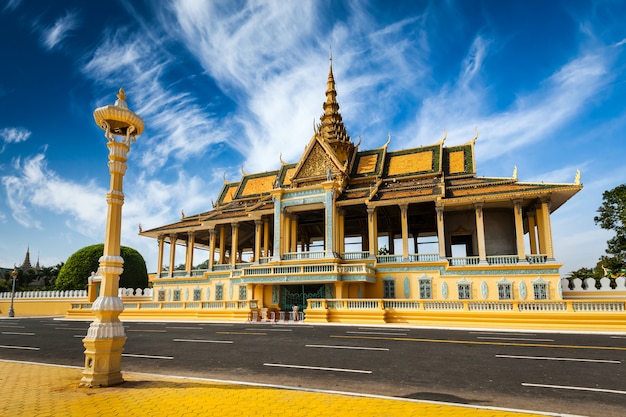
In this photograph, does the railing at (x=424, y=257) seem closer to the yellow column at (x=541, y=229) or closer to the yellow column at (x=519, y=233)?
the yellow column at (x=519, y=233)

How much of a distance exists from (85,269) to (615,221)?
170ft

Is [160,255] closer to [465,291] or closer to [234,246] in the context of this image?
[234,246]

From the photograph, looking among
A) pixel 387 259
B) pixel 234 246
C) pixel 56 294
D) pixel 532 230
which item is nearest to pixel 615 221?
pixel 532 230

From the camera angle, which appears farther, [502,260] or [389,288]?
[389,288]

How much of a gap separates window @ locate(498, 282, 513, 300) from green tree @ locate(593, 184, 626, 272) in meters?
16.1

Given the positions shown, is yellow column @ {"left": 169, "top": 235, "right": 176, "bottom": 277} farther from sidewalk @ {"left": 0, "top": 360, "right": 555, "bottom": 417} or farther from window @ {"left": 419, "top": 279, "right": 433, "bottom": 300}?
sidewalk @ {"left": 0, "top": 360, "right": 555, "bottom": 417}

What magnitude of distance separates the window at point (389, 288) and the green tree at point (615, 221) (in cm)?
2063

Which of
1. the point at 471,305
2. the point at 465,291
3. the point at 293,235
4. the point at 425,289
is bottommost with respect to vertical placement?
the point at 471,305

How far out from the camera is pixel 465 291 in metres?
26.0

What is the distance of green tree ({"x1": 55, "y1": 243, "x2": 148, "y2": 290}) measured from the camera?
1845 inches

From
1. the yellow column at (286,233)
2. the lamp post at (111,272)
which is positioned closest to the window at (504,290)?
the yellow column at (286,233)

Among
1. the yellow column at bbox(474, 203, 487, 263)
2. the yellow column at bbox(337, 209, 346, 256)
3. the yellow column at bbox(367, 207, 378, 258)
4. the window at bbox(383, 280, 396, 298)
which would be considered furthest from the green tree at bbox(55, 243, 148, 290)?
the yellow column at bbox(474, 203, 487, 263)

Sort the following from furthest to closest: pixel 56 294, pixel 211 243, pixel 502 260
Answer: pixel 56 294 < pixel 211 243 < pixel 502 260

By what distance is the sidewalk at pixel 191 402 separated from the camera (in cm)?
562
